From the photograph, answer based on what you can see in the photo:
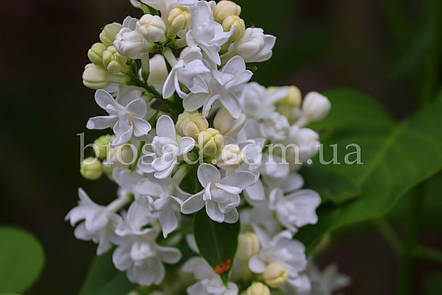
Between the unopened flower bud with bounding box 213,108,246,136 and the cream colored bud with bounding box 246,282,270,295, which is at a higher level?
the unopened flower bud with bounding box 213,108,246,136

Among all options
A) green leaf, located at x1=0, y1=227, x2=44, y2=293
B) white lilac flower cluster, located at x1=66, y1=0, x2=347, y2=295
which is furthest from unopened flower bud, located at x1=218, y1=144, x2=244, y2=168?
green leaf, located at x1=0, y1=227, x2=44, y2=293

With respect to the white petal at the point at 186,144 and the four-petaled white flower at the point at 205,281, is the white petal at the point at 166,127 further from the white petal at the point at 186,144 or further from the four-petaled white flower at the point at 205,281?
the four-petaled white flower at the point at 205,281

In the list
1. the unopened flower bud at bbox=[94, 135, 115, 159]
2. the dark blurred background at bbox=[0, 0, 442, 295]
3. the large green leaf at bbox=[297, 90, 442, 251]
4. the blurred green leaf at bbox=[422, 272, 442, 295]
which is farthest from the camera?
the dark blurred background at bbox=[0, 0, 442, 295]

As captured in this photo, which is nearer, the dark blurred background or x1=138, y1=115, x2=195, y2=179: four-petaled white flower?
x1=138, y1=115, x2=195, y2=179: four-petaled white flower

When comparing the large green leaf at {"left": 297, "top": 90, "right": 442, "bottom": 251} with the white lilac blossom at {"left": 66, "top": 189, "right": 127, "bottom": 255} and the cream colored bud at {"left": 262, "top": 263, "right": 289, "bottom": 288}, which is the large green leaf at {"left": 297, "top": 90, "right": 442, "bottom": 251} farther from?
the white lilac blossom at {"left": 66, "top": 189, "right": 127, "bottom": 255}

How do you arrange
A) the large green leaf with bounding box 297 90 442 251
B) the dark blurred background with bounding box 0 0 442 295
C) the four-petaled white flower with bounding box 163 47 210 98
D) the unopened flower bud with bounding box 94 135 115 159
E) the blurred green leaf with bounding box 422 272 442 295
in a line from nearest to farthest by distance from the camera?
1. the four-petaled white flower with bounding box 163 47 210 98
2. the unopened flower bud with bounding box 94 135 115 159
3. the large green leaf with bounding box 297 90 442 251
4. the blurred green leaf with bounding box 422 272 442 295
5. the dark blurred background with bounding box 0 0 442 295

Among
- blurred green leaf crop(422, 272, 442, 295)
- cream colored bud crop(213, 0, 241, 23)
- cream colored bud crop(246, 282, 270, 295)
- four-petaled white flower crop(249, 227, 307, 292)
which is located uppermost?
cream colored bud crop(213, 0, 241, 23)

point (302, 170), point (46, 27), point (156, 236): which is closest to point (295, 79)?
point (46, 27)
